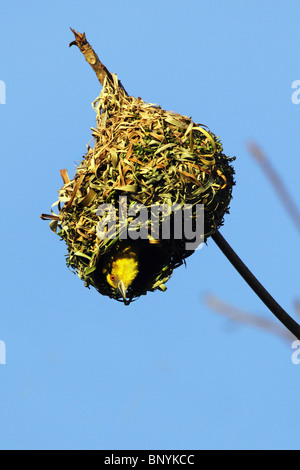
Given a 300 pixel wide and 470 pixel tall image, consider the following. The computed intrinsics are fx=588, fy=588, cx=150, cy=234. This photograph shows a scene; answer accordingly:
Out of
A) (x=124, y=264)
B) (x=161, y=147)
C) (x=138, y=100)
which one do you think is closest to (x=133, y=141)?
(x=161, y=147)

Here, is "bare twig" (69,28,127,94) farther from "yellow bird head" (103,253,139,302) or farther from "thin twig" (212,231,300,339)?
"thin twig" (212,231,300,339)

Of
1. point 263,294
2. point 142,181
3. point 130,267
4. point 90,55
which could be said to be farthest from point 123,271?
point 90,55

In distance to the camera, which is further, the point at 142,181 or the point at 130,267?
the point at 130,267

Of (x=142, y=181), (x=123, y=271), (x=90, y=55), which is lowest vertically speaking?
(x=123, y=271)

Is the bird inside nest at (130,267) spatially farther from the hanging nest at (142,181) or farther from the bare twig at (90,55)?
the bare twig at (90,55)

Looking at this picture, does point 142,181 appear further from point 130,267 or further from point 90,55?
point 90,55

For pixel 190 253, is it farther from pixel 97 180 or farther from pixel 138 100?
pixel 138 100
